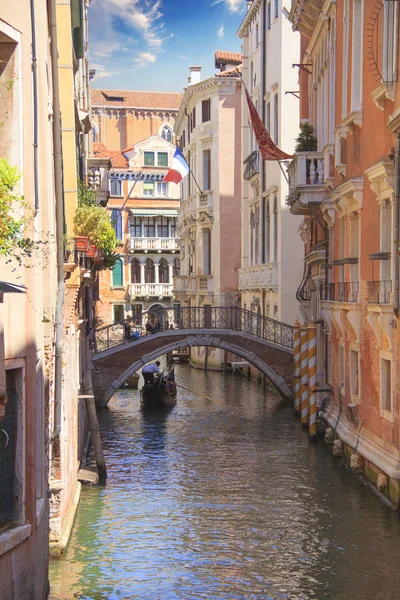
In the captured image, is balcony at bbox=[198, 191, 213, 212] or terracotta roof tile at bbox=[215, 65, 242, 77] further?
balcony at bbox=[198, 191, 213, 212]

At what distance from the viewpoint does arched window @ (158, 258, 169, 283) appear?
49844 mm

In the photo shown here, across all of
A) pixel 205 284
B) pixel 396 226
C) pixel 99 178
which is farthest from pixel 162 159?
pixel 396 226

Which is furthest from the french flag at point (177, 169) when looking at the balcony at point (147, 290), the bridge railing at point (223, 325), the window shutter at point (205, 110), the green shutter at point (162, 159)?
the green shutter at point (162, 159)

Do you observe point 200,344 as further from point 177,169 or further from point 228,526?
point 228,526

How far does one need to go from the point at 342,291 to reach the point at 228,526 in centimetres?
517

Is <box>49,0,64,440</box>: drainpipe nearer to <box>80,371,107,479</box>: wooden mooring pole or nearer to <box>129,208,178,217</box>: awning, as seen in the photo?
<box>80,371,107,479</box>: wooden mooring pole

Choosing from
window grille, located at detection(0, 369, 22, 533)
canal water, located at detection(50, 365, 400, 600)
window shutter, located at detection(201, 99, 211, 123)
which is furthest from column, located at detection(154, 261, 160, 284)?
window grille, located at detection(0, 369, 22, 533)

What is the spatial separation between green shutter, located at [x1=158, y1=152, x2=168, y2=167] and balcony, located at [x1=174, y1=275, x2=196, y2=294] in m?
10.2

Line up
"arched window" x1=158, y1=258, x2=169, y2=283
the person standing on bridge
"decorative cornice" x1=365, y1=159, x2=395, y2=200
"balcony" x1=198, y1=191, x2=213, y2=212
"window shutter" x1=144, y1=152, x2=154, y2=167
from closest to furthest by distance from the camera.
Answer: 1. "decorative cornice" x1=365, y1=159, x2=395, y2=200
2. the person standing on bridge
3. "balcony" x1=198, y1=191, x2=213, y2=212
4. "window shutter" x1=144, y1=152, x2=154, y2=167
5. "arched window" x1=158, y1=258, x2=169, y2=283

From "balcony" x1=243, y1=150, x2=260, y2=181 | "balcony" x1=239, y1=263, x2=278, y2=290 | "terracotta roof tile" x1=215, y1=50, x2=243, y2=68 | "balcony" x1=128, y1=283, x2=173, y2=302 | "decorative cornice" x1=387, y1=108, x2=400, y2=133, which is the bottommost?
"balcony" x1=128, y1=283, x2=173, y2=302

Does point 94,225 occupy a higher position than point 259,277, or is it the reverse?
point 94,225

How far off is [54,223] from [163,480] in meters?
6.67

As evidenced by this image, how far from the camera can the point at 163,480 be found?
16047 millimetres

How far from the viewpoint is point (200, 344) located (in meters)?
25.0
